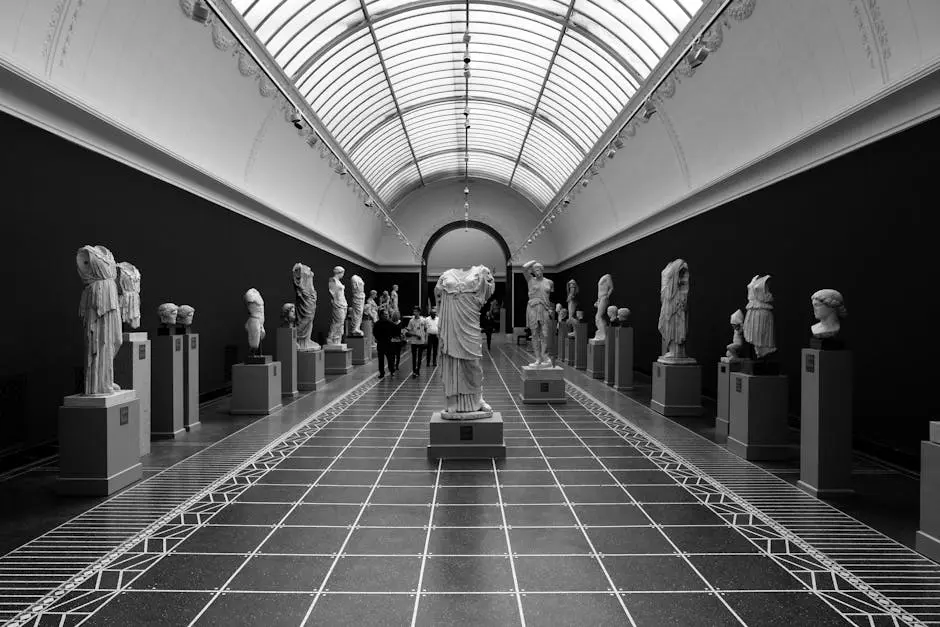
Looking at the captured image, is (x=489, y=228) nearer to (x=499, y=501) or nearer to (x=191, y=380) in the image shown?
(x=191, y=380)

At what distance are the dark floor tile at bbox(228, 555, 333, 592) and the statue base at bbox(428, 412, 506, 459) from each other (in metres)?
3.40

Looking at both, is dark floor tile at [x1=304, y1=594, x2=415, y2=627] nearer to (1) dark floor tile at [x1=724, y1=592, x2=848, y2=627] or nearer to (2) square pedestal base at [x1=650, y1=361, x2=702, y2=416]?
(1) dark floor tile at [x1=724, y1=592, x2=848, y2=627]

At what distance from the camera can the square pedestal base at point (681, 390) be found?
38.2ft

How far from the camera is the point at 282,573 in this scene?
470cm

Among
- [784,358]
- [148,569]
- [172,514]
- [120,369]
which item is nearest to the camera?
[148,569]

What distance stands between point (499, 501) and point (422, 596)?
2.30 m

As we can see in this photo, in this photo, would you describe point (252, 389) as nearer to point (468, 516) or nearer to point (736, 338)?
point (468, 516)

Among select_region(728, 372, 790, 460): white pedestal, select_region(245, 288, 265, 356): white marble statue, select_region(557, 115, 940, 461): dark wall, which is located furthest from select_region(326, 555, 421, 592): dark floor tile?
select_region(245, 288, 265, 356): white marble statue

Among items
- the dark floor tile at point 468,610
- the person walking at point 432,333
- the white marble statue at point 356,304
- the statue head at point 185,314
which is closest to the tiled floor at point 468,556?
the dark floor tile at point 468,610

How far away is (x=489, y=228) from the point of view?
4116 cm

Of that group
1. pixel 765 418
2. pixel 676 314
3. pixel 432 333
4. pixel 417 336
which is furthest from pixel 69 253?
pixel 432 333

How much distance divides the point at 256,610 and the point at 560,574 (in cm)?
234

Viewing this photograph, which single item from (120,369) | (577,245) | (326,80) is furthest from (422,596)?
(577,245)

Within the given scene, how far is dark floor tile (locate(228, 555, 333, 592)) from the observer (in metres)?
4.46
